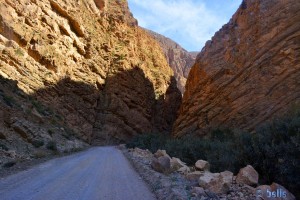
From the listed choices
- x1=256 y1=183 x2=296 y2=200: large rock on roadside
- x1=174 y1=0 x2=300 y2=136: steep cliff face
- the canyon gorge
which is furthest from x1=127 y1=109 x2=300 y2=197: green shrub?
x1=174 y1=0 x2=300 y2=136: steep cliff face

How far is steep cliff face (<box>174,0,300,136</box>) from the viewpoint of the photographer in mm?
27938

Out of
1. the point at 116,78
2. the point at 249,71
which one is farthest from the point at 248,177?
the point at 116,78

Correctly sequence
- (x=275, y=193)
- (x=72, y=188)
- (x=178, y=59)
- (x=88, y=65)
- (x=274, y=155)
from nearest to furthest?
(x=275, y=193) < (x=274, y=155) < (x=72, y=188) < (x=88, y=65) < (x=178, y=59)

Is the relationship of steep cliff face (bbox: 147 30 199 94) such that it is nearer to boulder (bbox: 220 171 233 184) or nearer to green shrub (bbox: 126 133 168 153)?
green shrub (bbox: 126 133 168 153)

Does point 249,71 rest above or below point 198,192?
above

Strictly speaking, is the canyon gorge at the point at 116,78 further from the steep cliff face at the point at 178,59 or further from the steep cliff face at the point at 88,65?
the steep cliff face at the point at 178,59

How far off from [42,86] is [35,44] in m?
5.84

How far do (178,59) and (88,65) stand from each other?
84497 mm

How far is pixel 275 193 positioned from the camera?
5715 millimetres

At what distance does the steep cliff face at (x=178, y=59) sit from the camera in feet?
429

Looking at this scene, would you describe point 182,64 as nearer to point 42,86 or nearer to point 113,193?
point 42,86

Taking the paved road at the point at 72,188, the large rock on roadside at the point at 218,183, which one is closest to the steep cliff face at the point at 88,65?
the paved road at the point at 72,188

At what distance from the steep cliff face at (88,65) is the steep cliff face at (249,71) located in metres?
19.3

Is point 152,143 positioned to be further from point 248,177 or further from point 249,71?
point 248,177
